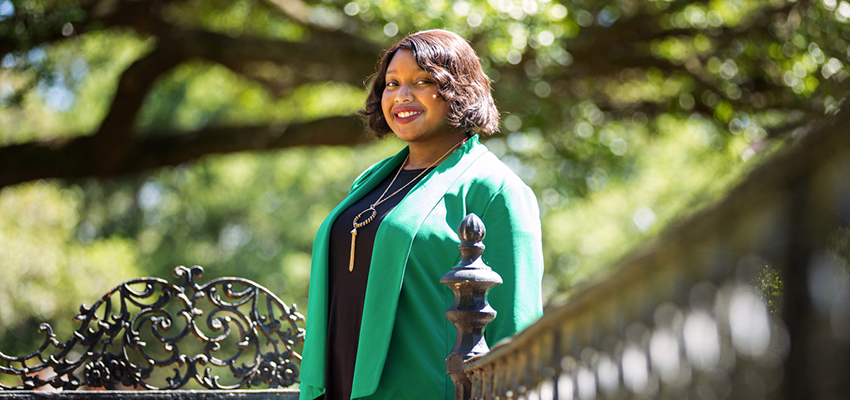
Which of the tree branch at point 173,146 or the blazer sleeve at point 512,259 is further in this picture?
the tree branch at point 173,146

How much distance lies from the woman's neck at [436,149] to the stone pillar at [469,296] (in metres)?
0.76

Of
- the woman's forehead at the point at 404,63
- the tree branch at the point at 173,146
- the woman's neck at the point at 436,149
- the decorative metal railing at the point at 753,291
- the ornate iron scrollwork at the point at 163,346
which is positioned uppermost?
the tree branch at the point at 173,146

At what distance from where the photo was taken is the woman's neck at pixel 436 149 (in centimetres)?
256

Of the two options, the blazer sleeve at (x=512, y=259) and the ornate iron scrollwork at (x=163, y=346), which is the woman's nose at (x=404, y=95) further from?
the ornate iron scrollwork at (x=163, y=346)

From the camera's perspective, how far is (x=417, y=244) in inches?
86.2

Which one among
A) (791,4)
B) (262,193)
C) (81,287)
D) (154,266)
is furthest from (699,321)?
(262,193)

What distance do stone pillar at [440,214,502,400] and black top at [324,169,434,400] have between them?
1.62 ft

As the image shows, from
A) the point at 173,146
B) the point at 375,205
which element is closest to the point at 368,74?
the point at 173,146

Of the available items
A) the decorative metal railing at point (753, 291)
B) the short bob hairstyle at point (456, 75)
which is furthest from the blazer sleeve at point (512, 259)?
the decorative metal railing at point (753, 291)

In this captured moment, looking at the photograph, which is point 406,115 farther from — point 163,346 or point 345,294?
point 163,346

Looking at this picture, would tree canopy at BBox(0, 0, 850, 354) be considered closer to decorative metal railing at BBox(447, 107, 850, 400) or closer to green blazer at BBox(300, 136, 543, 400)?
green blazer at BBox(300, 136, 543, 400)

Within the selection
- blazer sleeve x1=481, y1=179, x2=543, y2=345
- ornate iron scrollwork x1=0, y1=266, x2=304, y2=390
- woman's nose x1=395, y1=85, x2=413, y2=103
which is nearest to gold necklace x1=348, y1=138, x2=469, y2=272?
woman's nose x1=395, y1=85, x2=413, y2=103

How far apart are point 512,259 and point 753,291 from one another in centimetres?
134

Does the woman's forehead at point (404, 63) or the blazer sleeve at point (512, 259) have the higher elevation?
the woman's forehead at point (404, 63)
